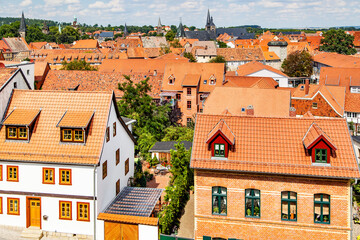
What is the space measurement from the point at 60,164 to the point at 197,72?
3437cm

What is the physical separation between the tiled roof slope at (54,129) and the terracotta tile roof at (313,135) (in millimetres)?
12163

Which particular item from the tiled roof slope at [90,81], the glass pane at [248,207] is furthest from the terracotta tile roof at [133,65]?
the glass pane at [248,207]

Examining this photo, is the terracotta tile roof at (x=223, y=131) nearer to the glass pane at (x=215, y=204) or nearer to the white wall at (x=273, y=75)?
the glass pane at (x=215, y=204)

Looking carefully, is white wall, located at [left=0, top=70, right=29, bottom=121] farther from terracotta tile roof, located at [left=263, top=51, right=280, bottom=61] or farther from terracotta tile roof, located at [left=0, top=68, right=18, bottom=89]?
terracotta tile roof, located at [left=263, top=51, right=280, bottom=61]

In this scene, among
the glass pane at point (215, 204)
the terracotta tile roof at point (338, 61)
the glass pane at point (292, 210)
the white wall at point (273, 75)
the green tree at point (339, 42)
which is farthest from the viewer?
the green tree at point (339, 42)

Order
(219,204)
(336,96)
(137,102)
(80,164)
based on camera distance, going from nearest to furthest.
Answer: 1. (219,204)
2. (80,164)
3. (137,102)
4. (336,96)

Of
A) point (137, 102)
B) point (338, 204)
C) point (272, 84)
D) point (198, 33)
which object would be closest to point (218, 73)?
point (272, 84)

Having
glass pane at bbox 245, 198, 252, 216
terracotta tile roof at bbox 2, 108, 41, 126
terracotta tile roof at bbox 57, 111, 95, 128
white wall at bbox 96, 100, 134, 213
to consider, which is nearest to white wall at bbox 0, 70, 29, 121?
terracotta tile roof at bbox 2, 108, 41, 126

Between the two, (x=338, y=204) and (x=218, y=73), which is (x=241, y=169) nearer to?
(x=338, y=204)

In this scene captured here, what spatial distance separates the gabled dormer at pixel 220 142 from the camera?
20859 mm

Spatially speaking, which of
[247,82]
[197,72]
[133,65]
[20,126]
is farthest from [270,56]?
[20,126]

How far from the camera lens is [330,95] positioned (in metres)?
51.6

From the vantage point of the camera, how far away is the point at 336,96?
5244cm

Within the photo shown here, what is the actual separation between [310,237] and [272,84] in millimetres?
39926
